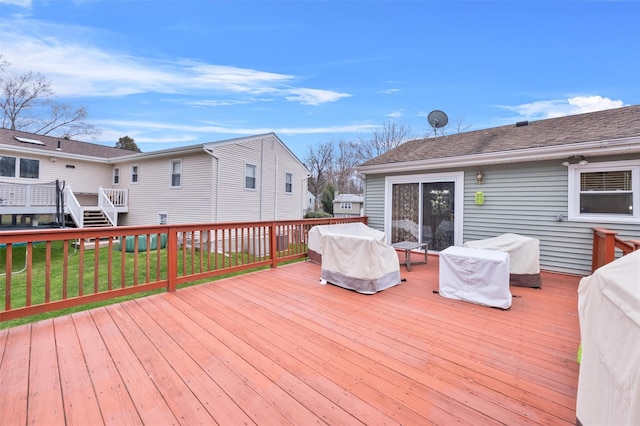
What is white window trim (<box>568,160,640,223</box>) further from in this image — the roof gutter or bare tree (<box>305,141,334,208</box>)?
bare tree (<box>305,141,334,208</box>)

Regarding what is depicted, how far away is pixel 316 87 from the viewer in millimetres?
12102

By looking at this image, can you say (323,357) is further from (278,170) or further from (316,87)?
(316,87)

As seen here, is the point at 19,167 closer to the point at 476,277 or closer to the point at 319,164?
the point at 476,277

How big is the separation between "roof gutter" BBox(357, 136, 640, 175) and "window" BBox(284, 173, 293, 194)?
7113 mm

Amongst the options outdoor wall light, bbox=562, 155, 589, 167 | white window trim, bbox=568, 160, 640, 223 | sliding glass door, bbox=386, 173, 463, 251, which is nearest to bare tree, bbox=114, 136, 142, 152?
sliding glass door, bbox=386, 173, 463, 251

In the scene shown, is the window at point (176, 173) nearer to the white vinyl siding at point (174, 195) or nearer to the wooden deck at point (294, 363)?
the white vinyl siding at point (174, 195)

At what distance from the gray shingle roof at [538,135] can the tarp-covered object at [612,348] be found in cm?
440

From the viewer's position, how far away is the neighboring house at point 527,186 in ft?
14.5

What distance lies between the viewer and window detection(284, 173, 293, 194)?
1325 centimetres

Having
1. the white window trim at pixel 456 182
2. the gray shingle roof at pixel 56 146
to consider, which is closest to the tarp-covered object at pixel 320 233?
the white window trim at pixel 456 182

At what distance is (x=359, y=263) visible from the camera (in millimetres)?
Answer: 3857

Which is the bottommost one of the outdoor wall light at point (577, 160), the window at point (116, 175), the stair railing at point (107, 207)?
the stair railing at point (107, 207)

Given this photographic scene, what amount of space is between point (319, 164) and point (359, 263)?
980 inches

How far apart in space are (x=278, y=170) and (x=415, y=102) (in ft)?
24.7
